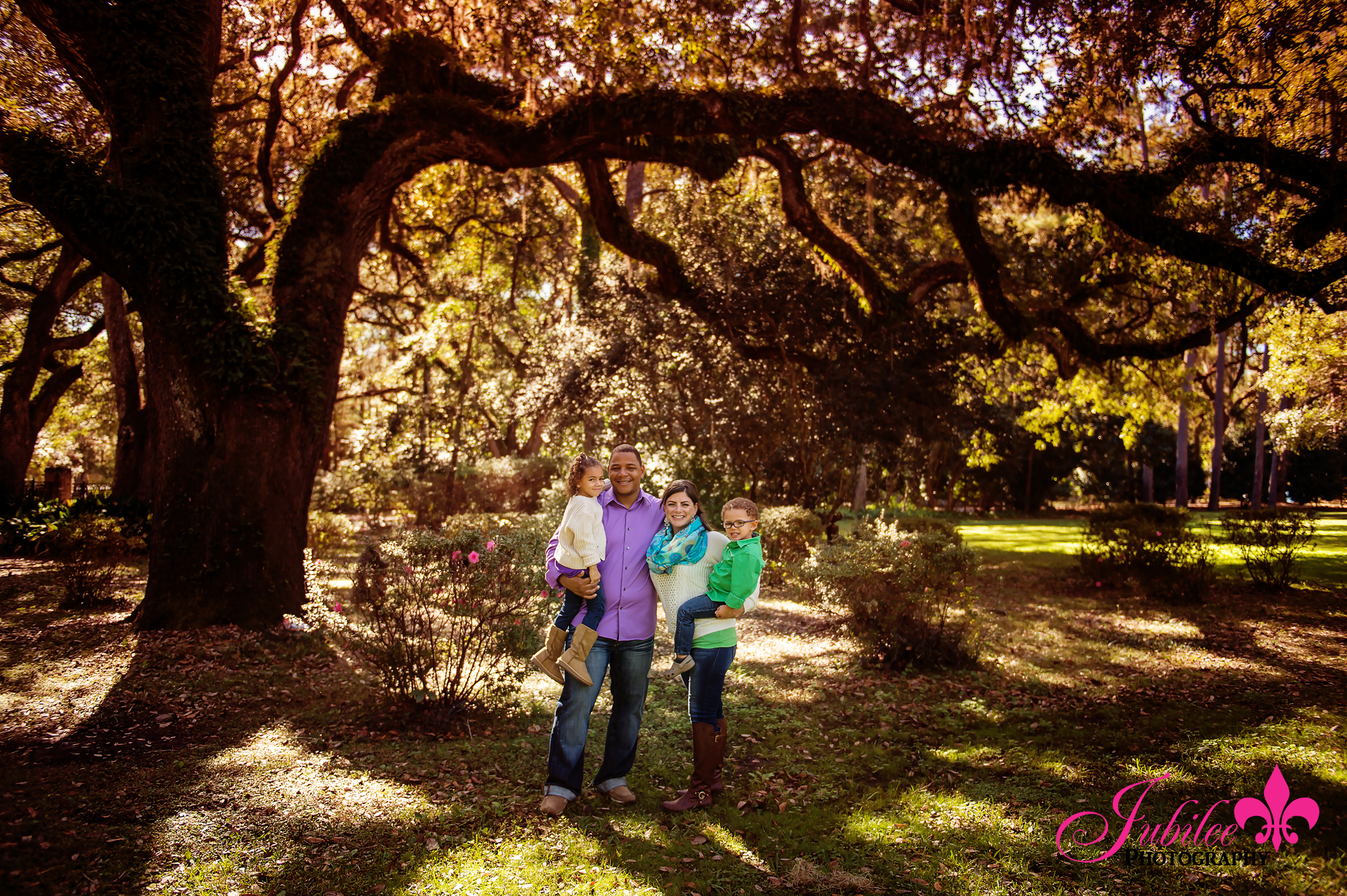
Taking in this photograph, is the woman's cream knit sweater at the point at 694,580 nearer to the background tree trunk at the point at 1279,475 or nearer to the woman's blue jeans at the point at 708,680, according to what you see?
the woman's blue jeans at the point at 708,680

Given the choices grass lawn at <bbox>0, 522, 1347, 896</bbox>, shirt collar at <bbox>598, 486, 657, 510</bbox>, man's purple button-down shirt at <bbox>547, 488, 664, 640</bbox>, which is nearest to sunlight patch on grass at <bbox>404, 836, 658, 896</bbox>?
grass lawn at <bbox>0, 522, 1347, 896</bbox>

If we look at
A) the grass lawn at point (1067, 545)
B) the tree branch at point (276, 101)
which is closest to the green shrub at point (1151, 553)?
the grass lawn at point (1067, 545)

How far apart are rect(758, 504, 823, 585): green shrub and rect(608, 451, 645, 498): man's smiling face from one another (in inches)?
363

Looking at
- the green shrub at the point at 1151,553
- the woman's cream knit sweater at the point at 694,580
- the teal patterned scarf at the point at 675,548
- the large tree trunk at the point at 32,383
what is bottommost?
the green shrub at the point at 1151,553

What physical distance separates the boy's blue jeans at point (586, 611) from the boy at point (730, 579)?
44 cm

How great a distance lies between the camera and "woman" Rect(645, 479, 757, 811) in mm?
4168

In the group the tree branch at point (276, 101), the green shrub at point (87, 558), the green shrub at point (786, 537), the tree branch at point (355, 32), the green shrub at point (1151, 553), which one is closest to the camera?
the green shrub at point (87, 558)

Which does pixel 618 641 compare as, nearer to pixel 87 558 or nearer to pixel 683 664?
pixel 683 664

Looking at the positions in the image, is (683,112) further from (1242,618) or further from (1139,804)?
(1242,618)

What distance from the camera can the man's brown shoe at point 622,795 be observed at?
14.1 feet

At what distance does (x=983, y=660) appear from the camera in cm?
792

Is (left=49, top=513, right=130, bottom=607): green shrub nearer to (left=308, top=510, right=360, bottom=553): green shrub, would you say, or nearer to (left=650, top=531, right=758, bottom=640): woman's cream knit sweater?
(left=308, top=510, right=360, bottom=553): green shrub

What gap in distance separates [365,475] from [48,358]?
9.55 m

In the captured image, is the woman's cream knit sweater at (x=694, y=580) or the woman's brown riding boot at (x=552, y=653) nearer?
the woman's brown riding boot at (x=552, y=653)
